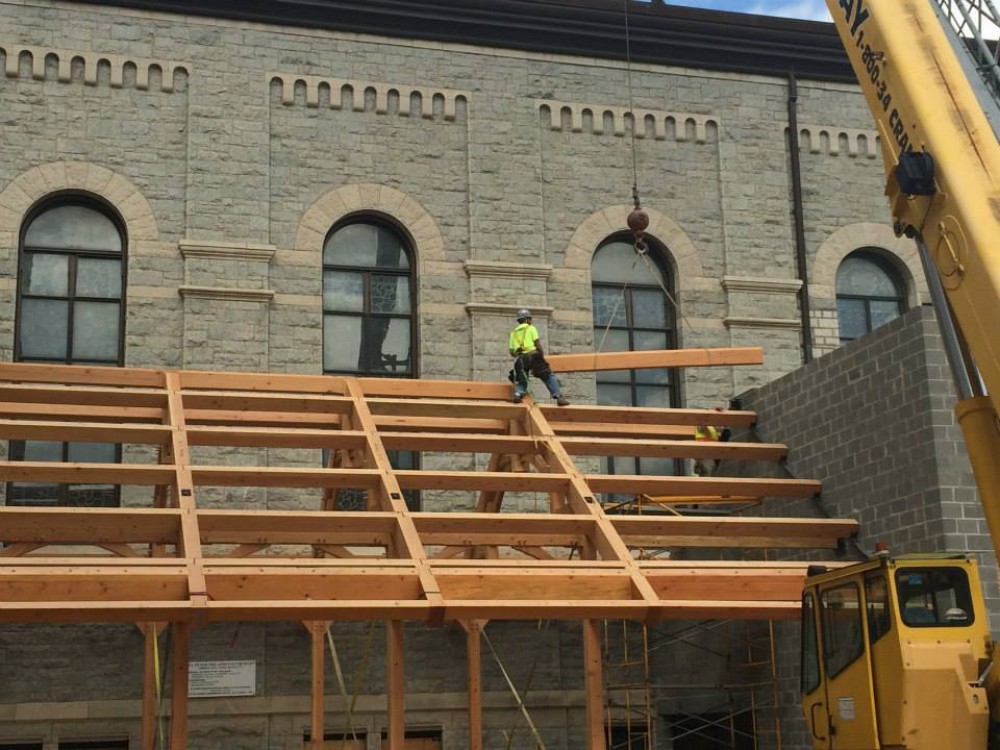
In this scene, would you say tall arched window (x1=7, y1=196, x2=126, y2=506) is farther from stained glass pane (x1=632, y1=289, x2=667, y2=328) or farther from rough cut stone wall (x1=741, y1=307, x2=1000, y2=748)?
rough cut stone wall (x1=741, y1=307, x2=1000, y2=748)

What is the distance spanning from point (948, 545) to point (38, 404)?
937 centimetres

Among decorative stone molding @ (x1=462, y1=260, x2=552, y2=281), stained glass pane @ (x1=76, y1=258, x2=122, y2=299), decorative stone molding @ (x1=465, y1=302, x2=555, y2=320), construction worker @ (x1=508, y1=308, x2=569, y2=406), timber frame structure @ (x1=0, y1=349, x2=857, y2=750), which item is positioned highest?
decorative stone molding @ (x1=462, y1=260, x2=552, y2=281)

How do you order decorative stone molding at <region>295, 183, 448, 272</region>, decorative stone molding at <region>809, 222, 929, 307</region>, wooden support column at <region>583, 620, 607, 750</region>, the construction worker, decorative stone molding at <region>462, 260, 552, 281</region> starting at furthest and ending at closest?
decorative stone molding at <region>809, 222, 929, 307</region>, decorative stone molding at <region>462, 260, 552, 281</region>, decorative stone molding at <region>295, 183, 448, 272</region>, the construction worker, wooden support column at <region>583, 620, 607, 750</region>

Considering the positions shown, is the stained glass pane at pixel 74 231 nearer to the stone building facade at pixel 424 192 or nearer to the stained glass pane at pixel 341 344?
the stone building facade at pixel 424 192

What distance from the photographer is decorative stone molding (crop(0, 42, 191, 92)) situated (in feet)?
59.0

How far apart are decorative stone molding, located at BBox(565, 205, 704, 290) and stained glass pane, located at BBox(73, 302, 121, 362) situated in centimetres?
618

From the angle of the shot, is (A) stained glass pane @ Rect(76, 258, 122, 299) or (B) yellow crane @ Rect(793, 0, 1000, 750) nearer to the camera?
(B) yellow crane @ Rect(793, 0, 1000, 750)

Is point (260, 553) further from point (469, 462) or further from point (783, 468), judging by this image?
point (783, 468)

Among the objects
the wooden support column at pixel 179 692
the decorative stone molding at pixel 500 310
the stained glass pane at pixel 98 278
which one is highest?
the stained glass pane at pixel 98 278

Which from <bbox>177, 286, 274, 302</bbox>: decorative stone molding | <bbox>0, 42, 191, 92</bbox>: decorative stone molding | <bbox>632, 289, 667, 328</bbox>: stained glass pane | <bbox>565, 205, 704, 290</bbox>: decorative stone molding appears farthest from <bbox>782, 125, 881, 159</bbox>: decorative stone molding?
<bbox>0, 42, 191, 92</bbox>: decorative stone molding

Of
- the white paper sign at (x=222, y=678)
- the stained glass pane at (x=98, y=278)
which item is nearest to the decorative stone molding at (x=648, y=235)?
the stained glass pane at (x=98, y=278)

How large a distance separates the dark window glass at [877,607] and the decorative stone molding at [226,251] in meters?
11.0

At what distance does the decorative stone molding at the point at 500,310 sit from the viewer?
1877cm

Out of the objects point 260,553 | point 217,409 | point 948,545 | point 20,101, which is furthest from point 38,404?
point 948,545
